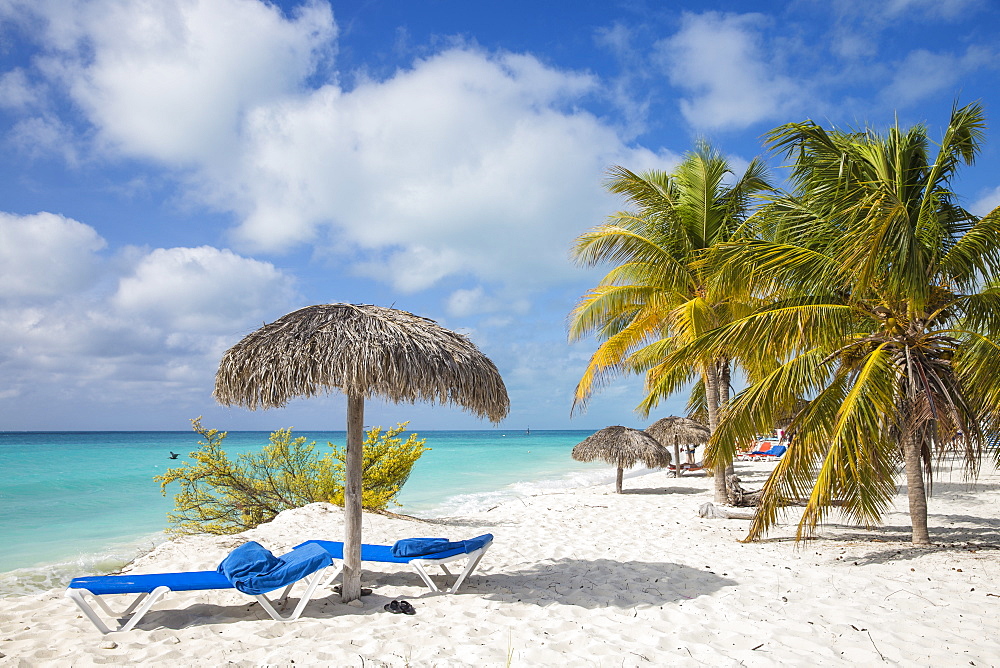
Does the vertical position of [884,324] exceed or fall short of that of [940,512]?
it exceeds it

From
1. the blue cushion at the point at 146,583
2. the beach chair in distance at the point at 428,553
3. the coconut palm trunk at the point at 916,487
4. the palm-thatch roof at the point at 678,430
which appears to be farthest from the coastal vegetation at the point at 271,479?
the palm-thatch roof at the point at 678,430

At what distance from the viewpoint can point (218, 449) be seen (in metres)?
9.45

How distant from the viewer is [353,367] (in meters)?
4.16

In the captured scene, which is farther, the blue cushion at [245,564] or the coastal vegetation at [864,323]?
the coastal vegetation at [864,323]

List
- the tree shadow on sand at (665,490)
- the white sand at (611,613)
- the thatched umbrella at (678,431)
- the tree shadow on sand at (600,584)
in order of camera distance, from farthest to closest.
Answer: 1. the thatched umbrella at (678,431)
2. the tree shadow on sand at (665,490)
3. the tree shadow on sand at (600,584)
4. the white sand at (611,613)

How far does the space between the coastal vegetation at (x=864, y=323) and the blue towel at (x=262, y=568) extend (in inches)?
165

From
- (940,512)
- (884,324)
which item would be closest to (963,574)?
(884,324)

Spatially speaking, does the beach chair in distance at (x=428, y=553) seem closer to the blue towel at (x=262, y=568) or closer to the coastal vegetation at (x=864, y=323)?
the blue towel at (x=262, y=568)

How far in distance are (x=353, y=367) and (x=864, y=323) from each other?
5684 mm

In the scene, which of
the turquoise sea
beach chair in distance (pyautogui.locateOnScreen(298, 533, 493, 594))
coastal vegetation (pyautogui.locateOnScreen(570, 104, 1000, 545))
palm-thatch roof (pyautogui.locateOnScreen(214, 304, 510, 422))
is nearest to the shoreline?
the turquoise sea

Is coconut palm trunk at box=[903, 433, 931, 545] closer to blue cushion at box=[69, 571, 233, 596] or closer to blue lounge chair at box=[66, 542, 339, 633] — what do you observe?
blue lounge chair at box=[66, 542, 339, 633]

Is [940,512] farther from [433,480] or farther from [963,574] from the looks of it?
[433,480]

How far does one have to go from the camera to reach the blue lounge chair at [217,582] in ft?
12.4

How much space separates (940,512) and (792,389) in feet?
17.7
